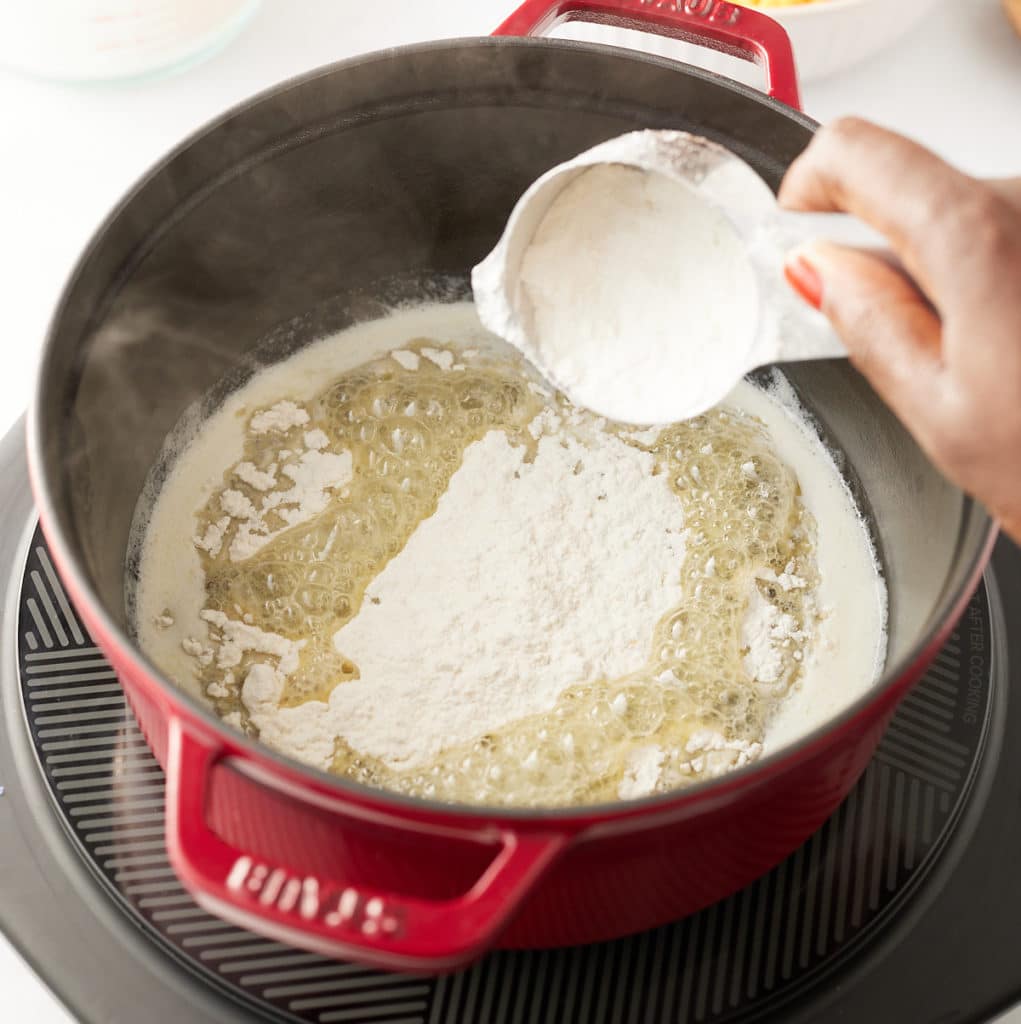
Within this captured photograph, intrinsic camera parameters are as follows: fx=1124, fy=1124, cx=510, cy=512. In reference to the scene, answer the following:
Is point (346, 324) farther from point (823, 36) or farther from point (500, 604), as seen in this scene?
point (823, 36)

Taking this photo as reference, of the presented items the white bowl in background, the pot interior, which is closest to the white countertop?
the white bowl in background

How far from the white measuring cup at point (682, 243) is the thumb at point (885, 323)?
0.05 metres

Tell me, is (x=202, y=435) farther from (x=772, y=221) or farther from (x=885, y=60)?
(x=885, y=60)

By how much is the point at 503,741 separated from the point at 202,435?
1.46 feet

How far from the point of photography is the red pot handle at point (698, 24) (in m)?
0.98

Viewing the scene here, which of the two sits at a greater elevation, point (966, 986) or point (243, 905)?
point (243, 905)

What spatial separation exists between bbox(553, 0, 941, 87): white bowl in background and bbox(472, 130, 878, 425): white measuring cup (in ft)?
1.54

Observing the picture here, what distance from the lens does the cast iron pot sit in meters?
0.56

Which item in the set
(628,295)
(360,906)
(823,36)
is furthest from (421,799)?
(823,36)

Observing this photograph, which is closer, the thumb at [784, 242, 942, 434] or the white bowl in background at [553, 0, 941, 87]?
the thumb at [784, 242, 942, 434]

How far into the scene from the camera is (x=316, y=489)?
1071mm

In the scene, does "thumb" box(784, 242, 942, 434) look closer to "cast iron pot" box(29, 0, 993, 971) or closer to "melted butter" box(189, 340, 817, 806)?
"cast iron pot" box(29, 0, 993, 971)

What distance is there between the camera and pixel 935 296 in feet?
1.96

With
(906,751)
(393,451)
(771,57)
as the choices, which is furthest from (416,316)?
(906,751)
